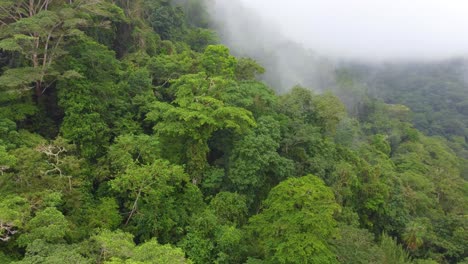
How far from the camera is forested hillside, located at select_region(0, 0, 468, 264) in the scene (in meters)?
12.0

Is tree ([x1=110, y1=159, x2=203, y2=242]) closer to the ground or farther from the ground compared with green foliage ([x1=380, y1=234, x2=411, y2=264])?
closer to the ground

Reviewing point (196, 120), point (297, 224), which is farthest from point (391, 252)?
point (196, 120)

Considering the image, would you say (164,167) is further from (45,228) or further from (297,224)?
(297,224)

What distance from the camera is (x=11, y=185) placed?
11.8 metres

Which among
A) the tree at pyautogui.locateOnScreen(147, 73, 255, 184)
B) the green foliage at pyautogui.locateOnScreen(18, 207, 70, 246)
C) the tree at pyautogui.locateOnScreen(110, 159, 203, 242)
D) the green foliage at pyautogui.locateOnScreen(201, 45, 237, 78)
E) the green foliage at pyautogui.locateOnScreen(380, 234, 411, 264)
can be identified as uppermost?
the green foliage at pyautogui.locateOnScreen(201, 45, 237, 78)

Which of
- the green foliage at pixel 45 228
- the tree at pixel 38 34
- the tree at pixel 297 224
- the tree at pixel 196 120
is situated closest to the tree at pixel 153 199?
the tree at pixel 196 120

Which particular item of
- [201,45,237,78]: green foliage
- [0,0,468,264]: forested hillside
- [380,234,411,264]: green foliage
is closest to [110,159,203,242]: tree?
[0,0,468,264]: forested hillside

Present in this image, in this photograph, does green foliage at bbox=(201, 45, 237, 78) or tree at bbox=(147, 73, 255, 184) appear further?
green foliage at bbox=(201, 45, 237, 78)

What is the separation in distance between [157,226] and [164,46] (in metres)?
18.9

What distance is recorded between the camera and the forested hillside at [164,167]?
12.0 meters

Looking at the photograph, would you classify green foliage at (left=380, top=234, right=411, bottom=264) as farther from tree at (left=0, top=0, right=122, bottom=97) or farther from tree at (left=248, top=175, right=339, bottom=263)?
tree at (left=0, top=0, right=122, bottom=97)

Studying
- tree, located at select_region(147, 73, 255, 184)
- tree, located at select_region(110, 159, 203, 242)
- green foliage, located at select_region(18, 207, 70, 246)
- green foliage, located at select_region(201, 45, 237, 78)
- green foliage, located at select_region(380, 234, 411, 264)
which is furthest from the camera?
green foliage, located at select_region(201, 45, 237, 78)

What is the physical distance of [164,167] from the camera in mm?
14914

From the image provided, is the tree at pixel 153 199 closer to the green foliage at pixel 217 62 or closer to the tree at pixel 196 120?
the tree at pixel 196 120
